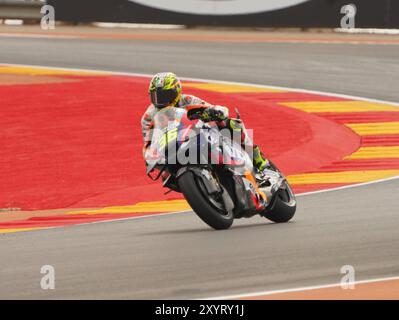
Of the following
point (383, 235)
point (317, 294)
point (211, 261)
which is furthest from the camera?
point (383, 235)

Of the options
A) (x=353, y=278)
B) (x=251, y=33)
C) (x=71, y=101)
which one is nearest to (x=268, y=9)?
(x=251, y=33)

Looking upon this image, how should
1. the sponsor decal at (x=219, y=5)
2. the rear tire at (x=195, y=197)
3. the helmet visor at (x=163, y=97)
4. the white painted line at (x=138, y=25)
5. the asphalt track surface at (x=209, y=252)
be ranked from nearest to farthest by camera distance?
the asphalt track surface at (x=209, y=252)
the rear tire at (x=195, y=197)
the helmet visor at (x=163, y=97)
the sponsor decal at (x=219, y=5)
the white painted line at (x=138, y=25)

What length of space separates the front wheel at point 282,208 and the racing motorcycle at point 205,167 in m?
0.22

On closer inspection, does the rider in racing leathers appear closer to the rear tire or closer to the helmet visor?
the helmet visor

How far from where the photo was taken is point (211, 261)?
971 cm

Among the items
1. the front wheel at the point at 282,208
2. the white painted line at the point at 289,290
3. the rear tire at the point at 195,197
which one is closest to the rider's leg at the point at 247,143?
the front wheel at the point at 282,208

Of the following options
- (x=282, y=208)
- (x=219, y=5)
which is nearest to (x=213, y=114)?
A: (x=282, y=208)

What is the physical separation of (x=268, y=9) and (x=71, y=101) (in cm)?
948

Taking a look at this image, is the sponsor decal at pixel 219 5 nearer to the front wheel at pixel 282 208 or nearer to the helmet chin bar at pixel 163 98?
the front wheel at pixel 282 208

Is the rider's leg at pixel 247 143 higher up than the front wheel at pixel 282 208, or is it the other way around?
the rider's leg at pixel 247 143

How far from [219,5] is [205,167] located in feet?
63.5

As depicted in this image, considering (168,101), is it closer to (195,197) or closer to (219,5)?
(195,197)

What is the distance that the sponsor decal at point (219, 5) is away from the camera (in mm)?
29422
